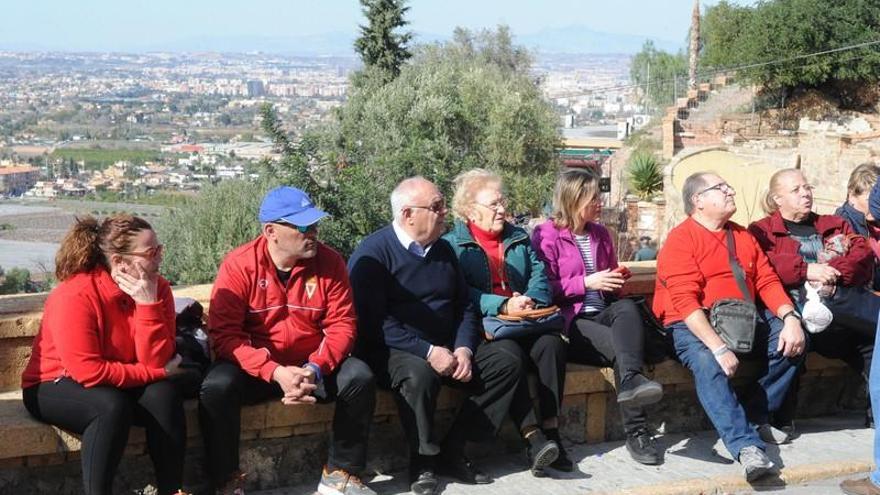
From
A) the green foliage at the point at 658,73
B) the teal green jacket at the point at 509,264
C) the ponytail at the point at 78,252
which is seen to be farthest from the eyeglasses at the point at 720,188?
the green foliage at the point at 658,73

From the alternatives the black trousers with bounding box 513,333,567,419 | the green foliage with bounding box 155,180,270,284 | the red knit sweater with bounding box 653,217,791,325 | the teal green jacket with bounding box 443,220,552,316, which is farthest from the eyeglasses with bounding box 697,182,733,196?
the green foliage with bounding box 155,180,270,284

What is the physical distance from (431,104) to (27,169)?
3831 centimetres

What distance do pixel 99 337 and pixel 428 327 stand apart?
145cm

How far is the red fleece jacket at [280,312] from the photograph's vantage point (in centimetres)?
462

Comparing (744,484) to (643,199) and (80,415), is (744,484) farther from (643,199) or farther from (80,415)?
(643,199)

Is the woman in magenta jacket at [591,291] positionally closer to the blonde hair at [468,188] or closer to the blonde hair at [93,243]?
the blonde hair at [468,188]

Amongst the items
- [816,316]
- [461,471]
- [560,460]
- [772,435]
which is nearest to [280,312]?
[461,471]

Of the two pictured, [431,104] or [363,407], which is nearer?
[363,407]

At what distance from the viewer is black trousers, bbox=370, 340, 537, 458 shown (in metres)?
4.77

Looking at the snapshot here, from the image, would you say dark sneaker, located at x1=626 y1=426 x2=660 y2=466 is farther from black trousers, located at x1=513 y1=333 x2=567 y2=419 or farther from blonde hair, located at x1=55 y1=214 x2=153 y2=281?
blonde hair, located at x1=55 y1=214 x2=153 y2=281

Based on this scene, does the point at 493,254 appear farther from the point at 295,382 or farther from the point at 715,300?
the point at 295,382

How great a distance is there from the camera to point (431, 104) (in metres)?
32.0

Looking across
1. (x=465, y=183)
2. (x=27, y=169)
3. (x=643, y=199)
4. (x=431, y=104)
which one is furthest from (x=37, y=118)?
(x=465, y=183)

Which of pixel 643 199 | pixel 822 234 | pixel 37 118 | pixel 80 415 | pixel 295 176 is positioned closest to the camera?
pixel 80 415
